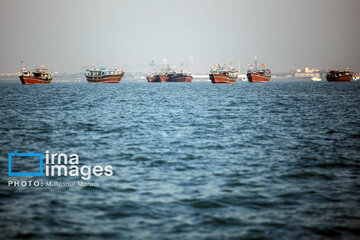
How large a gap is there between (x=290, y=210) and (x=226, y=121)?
22723 mm

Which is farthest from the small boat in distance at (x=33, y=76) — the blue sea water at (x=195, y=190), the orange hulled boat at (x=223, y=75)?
the blue sea water at (x=195, y=190)

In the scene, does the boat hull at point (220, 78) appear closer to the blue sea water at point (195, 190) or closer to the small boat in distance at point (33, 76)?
the small boat in distance at point (33, 76)

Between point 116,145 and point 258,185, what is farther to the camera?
point 116,145

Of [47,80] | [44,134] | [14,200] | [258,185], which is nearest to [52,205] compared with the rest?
[14,200]

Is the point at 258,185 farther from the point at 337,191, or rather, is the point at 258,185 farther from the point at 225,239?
the point at 225,239

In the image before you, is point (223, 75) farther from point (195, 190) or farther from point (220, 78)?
point (195, 190)

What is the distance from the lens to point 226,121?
111 feet
